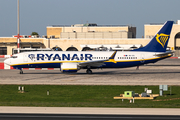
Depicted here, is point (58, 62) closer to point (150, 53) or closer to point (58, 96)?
point (150, 53)

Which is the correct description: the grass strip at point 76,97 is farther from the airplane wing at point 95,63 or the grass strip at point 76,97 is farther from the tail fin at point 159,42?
the tail fin at point 159,42

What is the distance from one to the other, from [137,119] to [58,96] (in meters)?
13.1

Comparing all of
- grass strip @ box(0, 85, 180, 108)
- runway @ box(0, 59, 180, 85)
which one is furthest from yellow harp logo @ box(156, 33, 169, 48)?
grass strip @ box(0, 85, 180, 108)

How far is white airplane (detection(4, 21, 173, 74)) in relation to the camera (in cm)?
5000

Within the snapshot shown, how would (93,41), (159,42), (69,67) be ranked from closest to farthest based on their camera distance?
1. (69,67)
2. (159,42)
3. (93,41)

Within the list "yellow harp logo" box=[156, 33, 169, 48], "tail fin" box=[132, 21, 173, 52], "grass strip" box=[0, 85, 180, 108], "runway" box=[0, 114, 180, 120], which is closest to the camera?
"runway" box=[0, 114, 180, 120]

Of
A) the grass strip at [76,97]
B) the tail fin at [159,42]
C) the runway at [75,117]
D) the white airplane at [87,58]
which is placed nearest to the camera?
the runway at [75,117]

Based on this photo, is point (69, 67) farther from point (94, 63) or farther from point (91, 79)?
point (91, 79)

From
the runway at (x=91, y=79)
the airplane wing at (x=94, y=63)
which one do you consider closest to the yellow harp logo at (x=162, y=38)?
the runway at (x=91, y=79)

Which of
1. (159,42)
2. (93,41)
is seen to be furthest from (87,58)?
(93,41)

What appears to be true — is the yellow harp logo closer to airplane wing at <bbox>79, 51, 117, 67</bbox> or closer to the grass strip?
airplane wing at <bbox>79, 51, 117, 67</bbox>

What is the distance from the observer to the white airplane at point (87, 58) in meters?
50.0

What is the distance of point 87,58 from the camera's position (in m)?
51.3

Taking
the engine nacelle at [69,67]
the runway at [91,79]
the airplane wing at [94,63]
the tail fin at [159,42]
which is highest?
the tail fin at [159,42]
